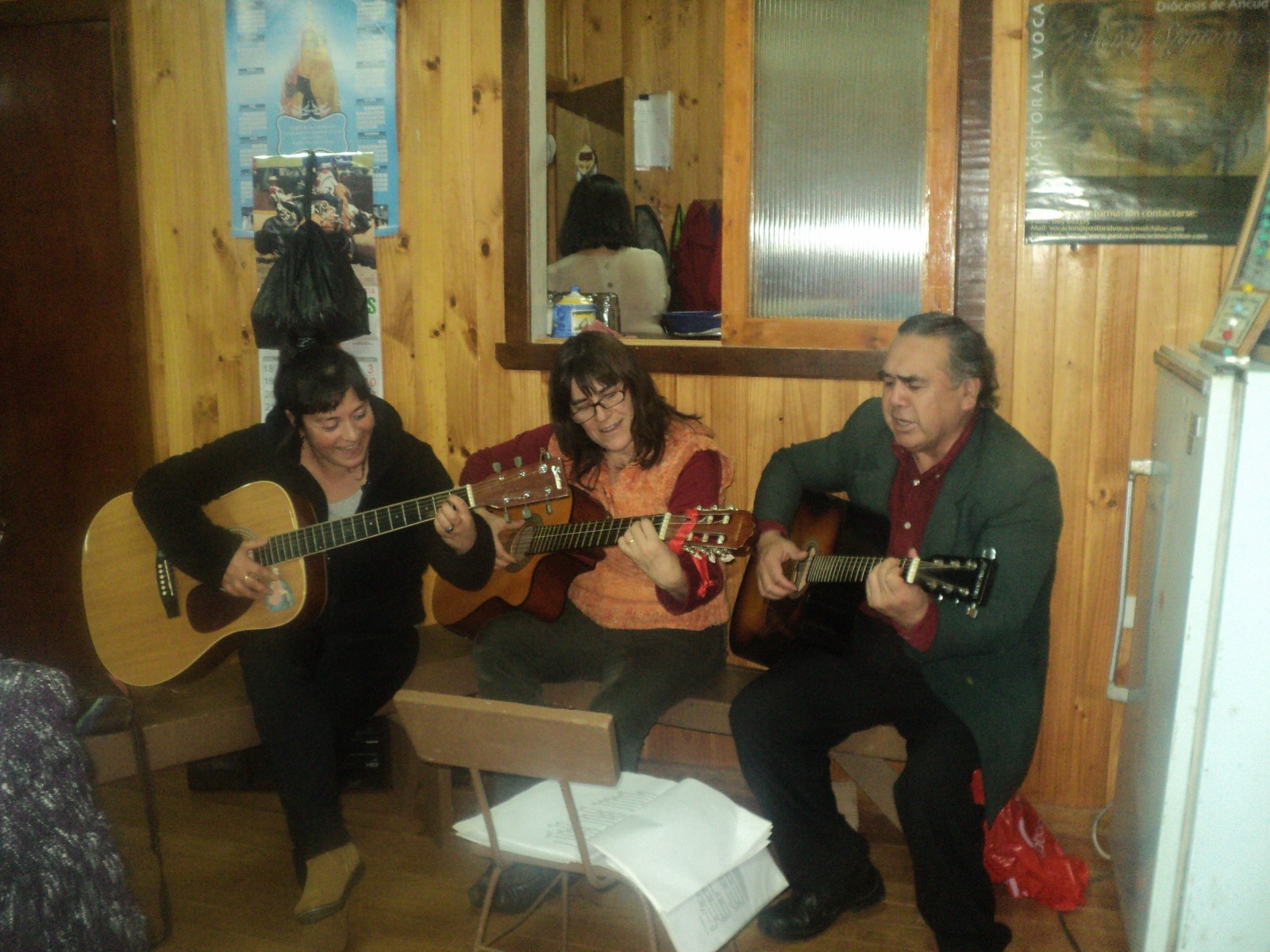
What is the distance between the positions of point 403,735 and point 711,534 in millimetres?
935

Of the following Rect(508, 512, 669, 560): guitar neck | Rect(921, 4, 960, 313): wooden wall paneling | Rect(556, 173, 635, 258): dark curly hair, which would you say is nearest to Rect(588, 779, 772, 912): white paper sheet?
Rect(508, 512, 669, 560): guitar neck

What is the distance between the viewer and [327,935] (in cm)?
207

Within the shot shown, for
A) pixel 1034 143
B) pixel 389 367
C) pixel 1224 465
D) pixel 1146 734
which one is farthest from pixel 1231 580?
pixel 389 367

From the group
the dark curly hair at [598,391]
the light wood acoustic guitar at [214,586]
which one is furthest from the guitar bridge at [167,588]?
the dark curly hair at [598,391]

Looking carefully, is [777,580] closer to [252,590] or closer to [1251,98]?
[252,590]

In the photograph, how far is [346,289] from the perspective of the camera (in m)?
2.73

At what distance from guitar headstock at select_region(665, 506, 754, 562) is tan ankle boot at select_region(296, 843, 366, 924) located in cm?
90

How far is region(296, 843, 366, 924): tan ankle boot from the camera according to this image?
2084 mm

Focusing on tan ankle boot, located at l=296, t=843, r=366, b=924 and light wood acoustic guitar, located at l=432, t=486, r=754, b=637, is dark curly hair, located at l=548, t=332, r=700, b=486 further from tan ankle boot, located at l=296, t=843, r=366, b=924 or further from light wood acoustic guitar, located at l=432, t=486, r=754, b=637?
tan ankle boot, located at l=296, t=843, r=366, b=924

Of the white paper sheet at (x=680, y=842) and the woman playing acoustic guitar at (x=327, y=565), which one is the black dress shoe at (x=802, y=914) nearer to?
the white paper sheet at (x=680, y=842)

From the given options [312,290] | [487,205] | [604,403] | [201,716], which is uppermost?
[487,205]

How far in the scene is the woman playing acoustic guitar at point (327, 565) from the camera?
2162 mm

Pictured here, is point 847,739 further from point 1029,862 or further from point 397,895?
point 397,895

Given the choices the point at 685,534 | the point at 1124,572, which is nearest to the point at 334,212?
the point at 685,534
